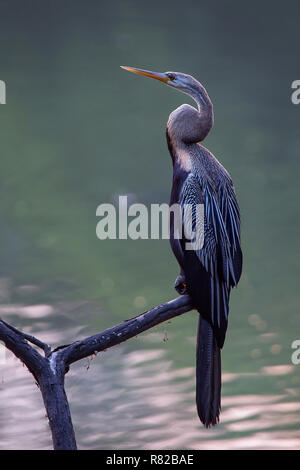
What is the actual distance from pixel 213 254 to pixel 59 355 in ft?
Answer: 5.53

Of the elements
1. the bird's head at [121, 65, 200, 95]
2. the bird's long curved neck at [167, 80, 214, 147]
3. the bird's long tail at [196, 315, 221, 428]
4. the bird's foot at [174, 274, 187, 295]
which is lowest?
the bird's long tail at [196, 315, 221, 428]

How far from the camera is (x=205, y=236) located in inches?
219

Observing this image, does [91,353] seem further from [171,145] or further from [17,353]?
[171,145]

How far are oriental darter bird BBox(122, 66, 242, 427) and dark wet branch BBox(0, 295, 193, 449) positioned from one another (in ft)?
1.66

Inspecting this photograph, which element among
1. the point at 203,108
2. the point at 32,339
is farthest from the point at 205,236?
the point at 32,339

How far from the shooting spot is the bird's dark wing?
208 inches

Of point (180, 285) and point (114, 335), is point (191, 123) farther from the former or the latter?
point (114, 335)

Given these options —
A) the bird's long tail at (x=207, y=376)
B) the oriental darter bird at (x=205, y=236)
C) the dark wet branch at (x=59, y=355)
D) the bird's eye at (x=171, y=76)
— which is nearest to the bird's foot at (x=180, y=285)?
the oriental darter bird at (x=205, y=236)

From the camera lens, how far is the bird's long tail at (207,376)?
518 cm

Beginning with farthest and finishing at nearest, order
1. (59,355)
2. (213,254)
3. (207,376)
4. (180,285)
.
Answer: (180,285) → (213,254) → (207,376) → (59,355)

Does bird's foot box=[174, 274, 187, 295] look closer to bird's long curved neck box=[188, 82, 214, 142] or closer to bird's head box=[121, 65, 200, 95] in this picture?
bird's long curved neck box=[188, 82, 214, 142]

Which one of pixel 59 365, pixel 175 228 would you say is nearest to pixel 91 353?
pixel 59 365

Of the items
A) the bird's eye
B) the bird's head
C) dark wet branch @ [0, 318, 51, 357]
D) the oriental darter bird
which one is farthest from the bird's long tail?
the bird's eye

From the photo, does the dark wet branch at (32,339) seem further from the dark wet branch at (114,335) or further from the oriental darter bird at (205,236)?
the oriental darter bird at (205,236)
